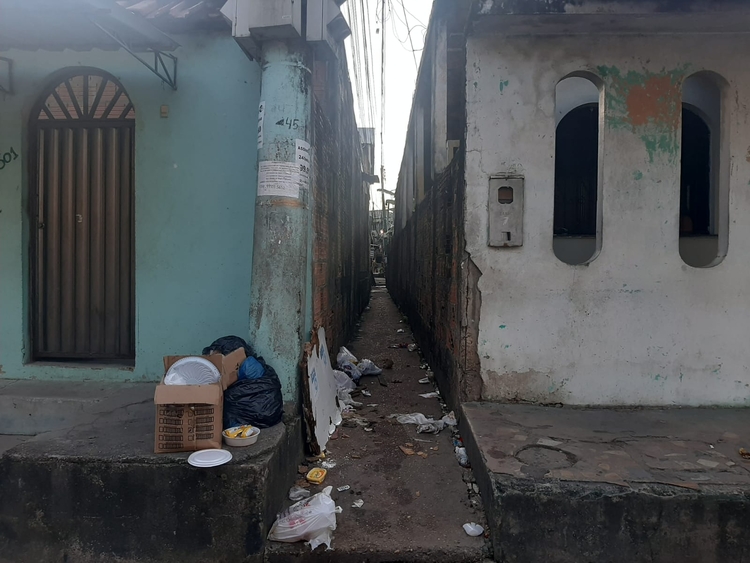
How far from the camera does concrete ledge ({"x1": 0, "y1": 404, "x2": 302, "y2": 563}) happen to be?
2529 millimetres

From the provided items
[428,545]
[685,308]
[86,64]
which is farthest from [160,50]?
[685,308]

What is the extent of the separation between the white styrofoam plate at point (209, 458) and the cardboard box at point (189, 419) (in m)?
0.07

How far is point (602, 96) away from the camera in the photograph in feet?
12.1

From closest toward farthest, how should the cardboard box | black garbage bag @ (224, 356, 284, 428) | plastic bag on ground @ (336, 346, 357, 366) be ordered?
the cardboard box, black garbage bag @ (224, 356, 284, 428), plastic bag on ground @ (336, 346, 357, 366)

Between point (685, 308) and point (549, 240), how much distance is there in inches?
48.6

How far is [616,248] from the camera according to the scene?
3662 mm

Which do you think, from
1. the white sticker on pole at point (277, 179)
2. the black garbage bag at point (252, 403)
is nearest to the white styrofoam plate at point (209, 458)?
the black garbage bag at point (252, 403)

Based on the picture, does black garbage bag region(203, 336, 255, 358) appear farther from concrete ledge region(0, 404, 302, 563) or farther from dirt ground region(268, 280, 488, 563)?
dirt ground region(268, 280, 488, 563)

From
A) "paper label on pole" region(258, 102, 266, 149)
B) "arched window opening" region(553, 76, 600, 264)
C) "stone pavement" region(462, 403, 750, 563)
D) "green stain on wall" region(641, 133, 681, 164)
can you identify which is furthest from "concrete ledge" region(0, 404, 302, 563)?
"arched window opening" region(553, 76, 600, 264)

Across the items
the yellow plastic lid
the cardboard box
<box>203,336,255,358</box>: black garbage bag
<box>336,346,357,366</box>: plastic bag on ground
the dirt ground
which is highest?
<box>203,336,255,358</box>: black garbage bag

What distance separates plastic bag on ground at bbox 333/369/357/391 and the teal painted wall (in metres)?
1.47

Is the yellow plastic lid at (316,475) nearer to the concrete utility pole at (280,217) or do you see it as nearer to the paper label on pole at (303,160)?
the concrete utility pole at (280,217)

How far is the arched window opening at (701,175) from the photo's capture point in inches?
166

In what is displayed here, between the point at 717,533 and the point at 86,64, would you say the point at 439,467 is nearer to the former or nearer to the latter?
the point at 717,533
